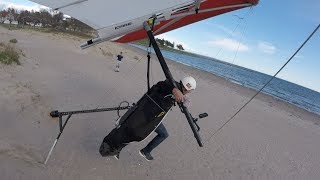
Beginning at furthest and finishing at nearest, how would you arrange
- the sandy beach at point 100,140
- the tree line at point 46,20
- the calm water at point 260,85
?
the tree line at point 46,20
the calm water at point 260,85
the sandy beach at point 100,140

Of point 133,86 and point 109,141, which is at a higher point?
point 109,141

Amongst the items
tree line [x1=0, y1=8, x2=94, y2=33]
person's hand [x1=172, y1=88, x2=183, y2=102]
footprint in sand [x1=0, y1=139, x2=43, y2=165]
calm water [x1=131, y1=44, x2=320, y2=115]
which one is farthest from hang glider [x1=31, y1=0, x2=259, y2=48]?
tree line [x1=0, y1=8, x2=94, y2=33]

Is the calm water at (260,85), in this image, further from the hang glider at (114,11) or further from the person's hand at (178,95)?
the hang glider at (114,11)

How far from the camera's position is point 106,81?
15.9m

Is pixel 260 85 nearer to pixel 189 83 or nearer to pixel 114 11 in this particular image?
pixel 189 83

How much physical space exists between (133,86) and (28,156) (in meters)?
9.70

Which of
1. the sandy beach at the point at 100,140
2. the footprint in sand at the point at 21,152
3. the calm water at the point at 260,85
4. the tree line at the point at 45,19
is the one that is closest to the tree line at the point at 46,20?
the tree line at the point at 45,19

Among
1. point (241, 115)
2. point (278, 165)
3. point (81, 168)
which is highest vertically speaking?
point (81, 168)

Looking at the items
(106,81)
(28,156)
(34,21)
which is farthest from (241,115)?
(34,21)

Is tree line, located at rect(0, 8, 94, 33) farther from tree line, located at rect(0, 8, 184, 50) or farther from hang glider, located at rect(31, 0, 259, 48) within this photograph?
hang glider, located at rect(31, 0, 259, 48)

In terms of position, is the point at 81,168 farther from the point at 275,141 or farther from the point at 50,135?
the point at 275,141

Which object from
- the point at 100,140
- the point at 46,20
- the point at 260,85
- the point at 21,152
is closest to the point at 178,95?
the point at 21,152

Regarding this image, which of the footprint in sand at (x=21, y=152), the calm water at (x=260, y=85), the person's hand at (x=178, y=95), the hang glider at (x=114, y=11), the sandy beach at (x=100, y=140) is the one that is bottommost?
the calm water at (x=260, y=85)

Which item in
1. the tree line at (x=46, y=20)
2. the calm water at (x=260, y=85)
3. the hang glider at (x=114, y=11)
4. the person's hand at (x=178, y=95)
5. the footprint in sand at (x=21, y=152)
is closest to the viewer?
the hang glider at (x=114, y=11)
